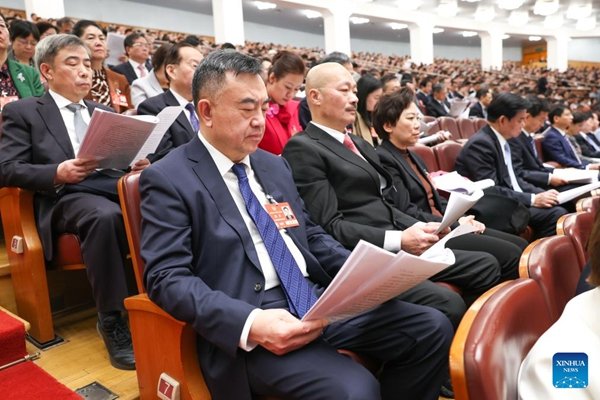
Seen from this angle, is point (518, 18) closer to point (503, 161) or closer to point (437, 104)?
point (437, 104)

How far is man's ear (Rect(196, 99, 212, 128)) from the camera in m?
1.10

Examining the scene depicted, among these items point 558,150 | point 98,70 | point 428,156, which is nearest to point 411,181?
point 428,156

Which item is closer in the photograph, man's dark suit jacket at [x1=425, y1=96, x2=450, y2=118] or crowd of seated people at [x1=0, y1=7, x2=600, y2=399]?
crowd of seated people at [x1=0, y1=7, x2=600, y2=399]

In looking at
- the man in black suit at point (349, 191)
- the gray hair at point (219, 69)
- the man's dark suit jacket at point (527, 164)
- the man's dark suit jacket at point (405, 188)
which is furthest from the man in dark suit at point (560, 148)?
the gray hair at point (219, 69)

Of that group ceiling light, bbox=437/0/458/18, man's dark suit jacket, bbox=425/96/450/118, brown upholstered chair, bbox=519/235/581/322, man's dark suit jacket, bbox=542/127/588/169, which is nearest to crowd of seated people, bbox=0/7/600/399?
brown upholstered chair, bbox=519/235/581/322

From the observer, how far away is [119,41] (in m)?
4.20

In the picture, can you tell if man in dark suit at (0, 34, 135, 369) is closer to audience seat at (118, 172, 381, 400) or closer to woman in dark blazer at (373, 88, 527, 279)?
audience seat at (118, 172, 381, 400)

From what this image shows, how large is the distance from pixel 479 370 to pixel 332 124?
1175mm

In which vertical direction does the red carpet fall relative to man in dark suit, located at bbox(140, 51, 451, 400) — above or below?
below

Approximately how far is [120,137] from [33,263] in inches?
19.9

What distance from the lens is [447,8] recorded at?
1452cm

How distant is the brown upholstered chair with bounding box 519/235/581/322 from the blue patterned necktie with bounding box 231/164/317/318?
44 cm

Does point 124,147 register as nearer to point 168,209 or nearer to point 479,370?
point 168,209

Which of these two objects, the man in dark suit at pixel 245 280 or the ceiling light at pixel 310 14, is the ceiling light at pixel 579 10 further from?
the man in dark suit at pixel 245 280
